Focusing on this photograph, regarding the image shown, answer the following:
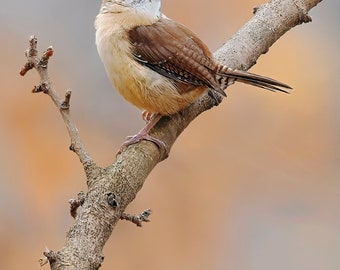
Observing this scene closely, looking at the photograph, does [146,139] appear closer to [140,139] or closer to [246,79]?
[140,139]

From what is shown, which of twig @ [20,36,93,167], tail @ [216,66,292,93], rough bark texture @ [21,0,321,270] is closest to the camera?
rough bark texture @ [21,0,321,270]

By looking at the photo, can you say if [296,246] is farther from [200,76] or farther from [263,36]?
[200,76]

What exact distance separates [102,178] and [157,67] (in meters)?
0.57

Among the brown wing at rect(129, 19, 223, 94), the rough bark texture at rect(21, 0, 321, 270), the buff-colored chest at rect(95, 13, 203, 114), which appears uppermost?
the brown wing at rect(129, 19, 223, 94)

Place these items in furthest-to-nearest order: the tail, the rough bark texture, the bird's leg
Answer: the tail
the bird's leg
the rough bark texture

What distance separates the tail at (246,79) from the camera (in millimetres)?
2029

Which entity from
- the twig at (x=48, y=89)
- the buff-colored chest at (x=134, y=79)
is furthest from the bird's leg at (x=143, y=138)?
the twig at (x=48, y=89)

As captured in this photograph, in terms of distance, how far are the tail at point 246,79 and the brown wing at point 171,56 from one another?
39 millimetres

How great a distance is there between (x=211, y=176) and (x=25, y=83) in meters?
0.91

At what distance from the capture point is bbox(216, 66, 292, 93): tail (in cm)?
203

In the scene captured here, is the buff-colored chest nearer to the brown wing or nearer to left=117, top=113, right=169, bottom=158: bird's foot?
the brown wing

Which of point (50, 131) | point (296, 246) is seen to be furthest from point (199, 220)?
point (50, 131)

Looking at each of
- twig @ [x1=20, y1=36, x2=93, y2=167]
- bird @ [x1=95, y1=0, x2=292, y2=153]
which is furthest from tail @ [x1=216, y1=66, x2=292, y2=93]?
twig @ [x1=20, y1=36, x2=93, y2=167]

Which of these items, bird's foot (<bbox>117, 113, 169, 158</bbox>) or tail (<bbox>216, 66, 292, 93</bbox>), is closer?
bird's foot (<bbox>117, 113, 169, 158</bbox>)
